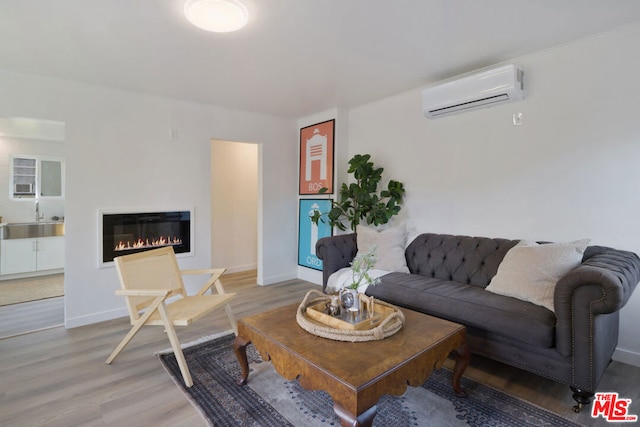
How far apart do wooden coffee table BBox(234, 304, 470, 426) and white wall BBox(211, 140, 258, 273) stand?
340 cm

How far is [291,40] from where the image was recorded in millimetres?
2406

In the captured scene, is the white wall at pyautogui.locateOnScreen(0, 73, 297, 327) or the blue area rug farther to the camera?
the white wall at pyautogui.locateOnScreen(0, 73, 297, 327)

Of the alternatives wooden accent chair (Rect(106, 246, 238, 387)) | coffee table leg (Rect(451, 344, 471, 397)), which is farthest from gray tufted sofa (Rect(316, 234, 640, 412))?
wooden accent chair (Rect(106, 246, 238, 387))

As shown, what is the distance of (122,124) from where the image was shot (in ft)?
11.3

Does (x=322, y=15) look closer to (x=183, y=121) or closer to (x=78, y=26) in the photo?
(x=78, y=26)

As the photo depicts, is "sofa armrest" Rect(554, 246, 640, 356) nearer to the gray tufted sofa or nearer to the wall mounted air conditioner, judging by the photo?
the gray tufted sofa

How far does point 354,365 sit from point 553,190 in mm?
2289

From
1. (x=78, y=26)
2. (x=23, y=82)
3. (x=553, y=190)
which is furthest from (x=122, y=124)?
(x=553, y=190)

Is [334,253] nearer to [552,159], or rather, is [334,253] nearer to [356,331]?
[356,331]

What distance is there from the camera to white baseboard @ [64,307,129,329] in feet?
10.4

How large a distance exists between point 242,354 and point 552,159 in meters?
2.80

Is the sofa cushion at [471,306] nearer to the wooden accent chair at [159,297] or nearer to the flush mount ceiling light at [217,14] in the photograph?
the wooden accent chair at [159,297]

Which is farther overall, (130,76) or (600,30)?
(130,76)

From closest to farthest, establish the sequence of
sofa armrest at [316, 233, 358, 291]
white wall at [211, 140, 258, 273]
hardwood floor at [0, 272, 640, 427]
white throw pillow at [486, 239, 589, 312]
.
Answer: hardwood floor at [0, 272, 640, 427] → white throw pillow at [486, 239, 589, 312] → sofa armrest at [316, 233, 358, 291] → white wall at [211, 140, 258, 273]
